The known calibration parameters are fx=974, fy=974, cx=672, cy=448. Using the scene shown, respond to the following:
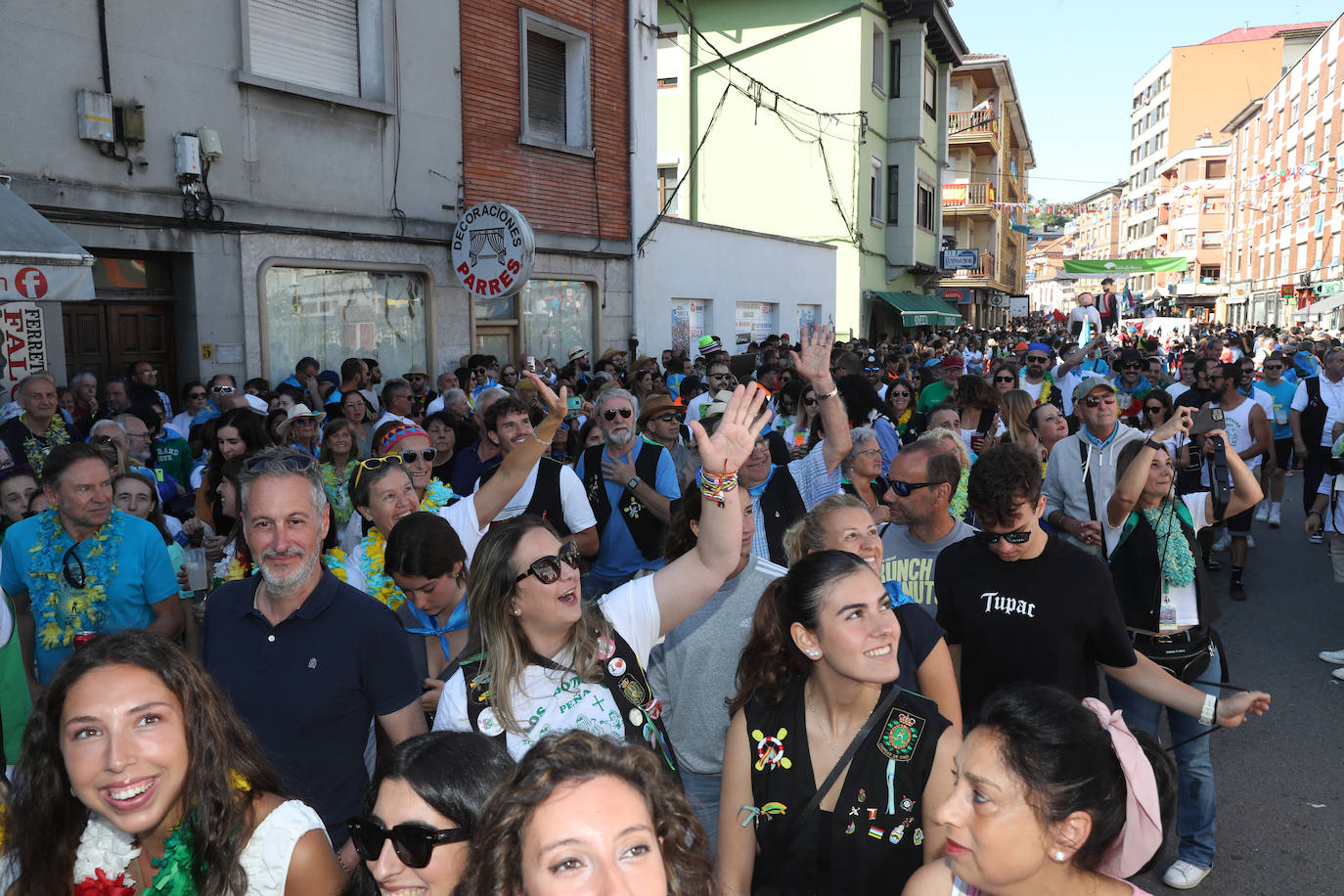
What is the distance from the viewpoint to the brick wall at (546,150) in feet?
43.8

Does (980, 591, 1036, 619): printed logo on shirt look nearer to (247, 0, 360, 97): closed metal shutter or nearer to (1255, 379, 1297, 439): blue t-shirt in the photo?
(1255, 379, 1297, 439): blue t-shirt

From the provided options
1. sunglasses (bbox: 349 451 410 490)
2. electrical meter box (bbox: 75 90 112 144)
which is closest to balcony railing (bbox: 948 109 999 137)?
electrical meter box (bbox: 75 90 112 144)

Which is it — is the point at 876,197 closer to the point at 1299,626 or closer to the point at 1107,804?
the point at 1299,626

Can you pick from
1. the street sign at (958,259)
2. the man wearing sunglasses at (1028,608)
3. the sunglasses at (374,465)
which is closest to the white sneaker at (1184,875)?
the man wearing sunglasses at (1028,608)

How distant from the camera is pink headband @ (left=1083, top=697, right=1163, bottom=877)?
212cm

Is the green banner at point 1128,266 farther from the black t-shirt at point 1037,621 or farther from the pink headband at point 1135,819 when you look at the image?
the pink headband at point 1135,819

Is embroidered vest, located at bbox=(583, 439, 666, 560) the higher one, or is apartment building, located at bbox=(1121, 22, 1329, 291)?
apartment building, located at bbox=(1121, 22, 1329, 291)

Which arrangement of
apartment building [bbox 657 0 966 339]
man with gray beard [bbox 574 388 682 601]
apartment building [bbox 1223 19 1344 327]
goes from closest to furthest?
man with gray beard [bbox 574 388 682 601] → apartment building [bbox 657 0 966 339] → apartment building [bbox 1223 19 1344 327]

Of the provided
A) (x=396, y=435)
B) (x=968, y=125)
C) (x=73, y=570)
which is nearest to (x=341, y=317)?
(x=396, y=435)

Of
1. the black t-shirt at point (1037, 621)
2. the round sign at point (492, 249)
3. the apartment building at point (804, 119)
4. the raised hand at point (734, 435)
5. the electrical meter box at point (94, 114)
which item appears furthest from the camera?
the apartment building at point (804, 119)

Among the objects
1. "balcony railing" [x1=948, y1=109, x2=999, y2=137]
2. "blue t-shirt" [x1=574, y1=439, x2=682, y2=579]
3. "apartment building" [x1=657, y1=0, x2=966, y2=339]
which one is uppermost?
"balcony railing" [x1=948, y1=109, x2=999, y2=137]

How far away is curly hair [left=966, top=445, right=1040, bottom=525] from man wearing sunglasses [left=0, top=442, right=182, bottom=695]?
3.30m

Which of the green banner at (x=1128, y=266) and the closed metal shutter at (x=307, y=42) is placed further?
the green banner at (x=1128, y=266)

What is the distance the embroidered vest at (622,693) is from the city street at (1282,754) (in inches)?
112
